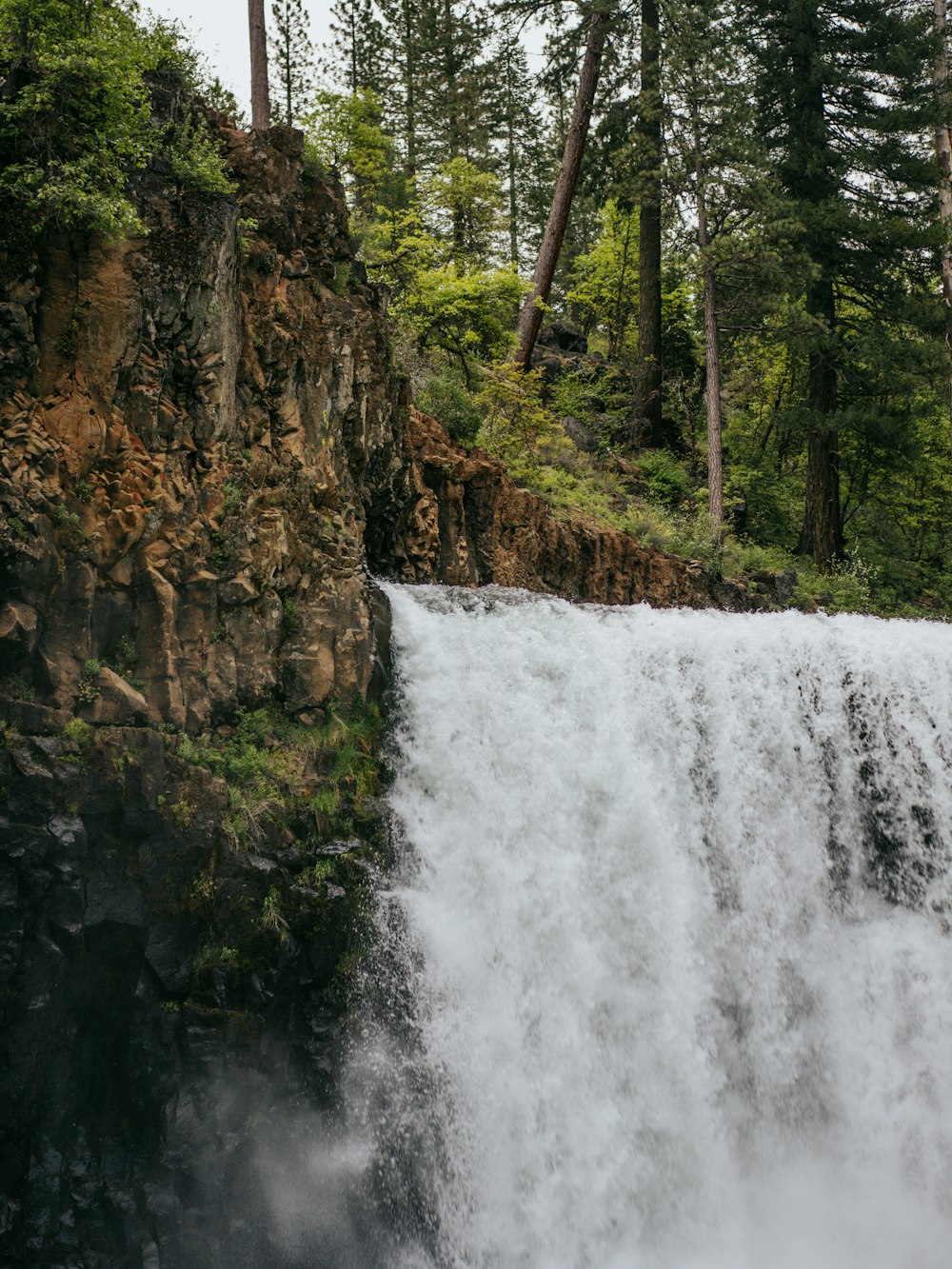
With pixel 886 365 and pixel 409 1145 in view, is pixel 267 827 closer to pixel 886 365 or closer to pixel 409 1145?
pixel 409 1145

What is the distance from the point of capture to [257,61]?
53.4 ft

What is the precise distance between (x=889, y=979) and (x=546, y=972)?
469 cm

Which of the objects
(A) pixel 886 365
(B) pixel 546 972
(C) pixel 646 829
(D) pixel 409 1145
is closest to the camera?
(D) pixel 409 1145

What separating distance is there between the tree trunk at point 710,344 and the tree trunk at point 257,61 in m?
10.0

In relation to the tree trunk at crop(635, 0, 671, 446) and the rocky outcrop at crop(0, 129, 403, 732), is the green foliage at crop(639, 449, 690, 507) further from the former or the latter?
the rocky outcrop at crop(0, 129, 403, 732)

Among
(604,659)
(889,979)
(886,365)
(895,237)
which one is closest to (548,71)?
(895,237)

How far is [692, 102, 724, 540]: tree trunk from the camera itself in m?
20.8

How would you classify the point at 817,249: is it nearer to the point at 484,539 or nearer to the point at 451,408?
the point at 451,408

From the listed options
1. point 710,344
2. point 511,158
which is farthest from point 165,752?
point 511,158

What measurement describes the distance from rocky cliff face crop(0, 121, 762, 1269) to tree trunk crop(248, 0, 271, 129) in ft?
26.3

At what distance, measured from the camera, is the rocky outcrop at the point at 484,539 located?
13469 millimetres

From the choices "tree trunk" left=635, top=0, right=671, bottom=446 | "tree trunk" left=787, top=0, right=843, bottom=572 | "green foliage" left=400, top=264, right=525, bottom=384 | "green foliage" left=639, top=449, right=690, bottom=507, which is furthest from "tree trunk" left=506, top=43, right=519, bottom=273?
"green foliage" left=400, top=264, right=525, bottom=384

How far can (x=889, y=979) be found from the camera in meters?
10.9

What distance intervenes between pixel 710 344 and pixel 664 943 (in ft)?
52.9
